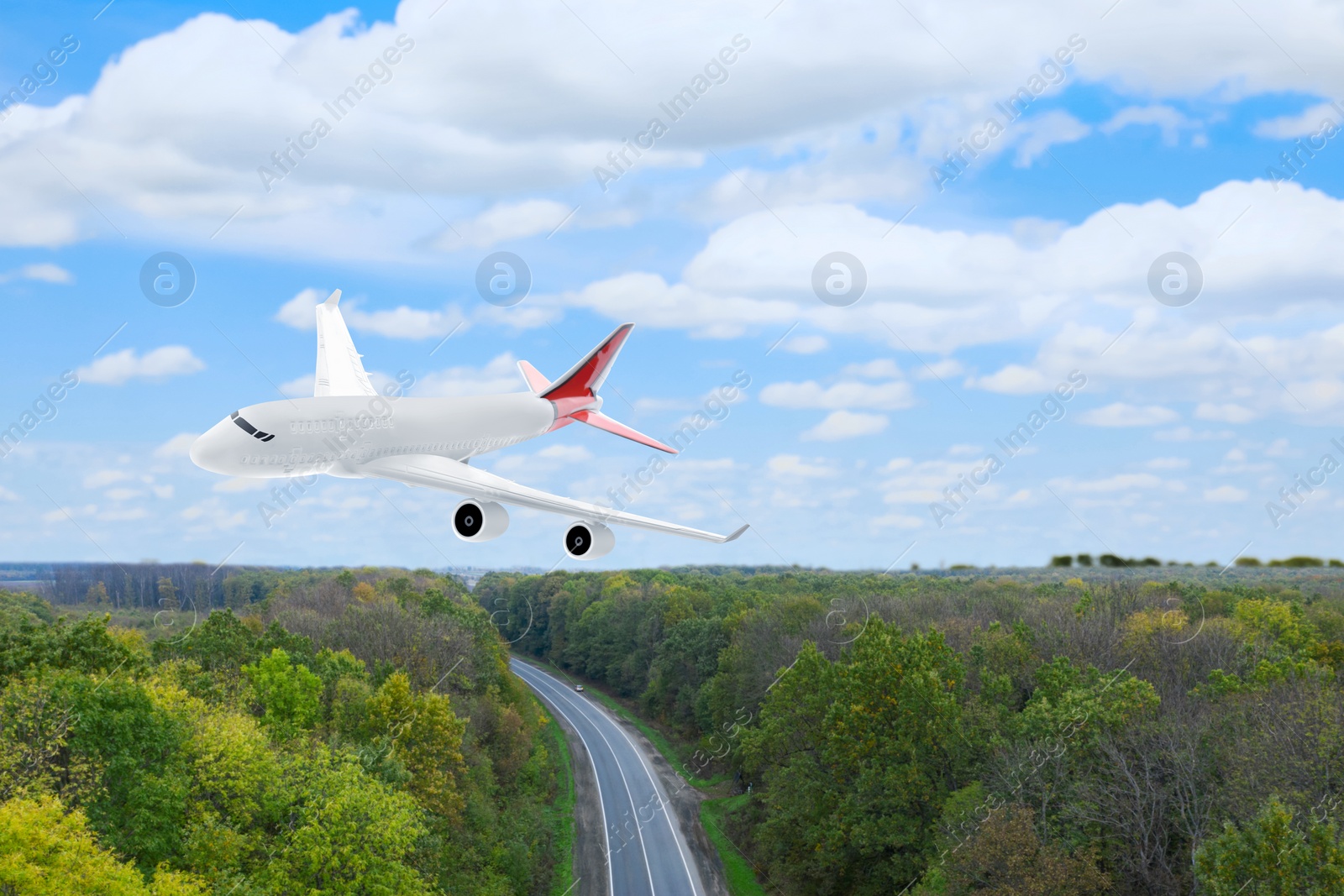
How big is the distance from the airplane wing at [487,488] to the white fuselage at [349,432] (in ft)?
0.44

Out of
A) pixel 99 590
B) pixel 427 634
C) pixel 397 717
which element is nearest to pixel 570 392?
pixel 397 717

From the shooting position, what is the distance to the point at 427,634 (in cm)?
7206

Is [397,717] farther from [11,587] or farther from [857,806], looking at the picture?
[11,587]

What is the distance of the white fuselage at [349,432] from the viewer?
37.4ft

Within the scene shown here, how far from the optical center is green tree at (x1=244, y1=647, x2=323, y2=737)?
5338 cm

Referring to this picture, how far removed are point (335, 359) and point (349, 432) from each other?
6466mm

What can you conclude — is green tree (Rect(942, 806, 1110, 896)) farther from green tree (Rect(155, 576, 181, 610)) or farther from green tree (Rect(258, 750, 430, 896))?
green tree (Rect(155, 576, 181, 610))

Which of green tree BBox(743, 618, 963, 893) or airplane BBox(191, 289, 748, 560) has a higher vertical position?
airplane BBox(191, 289, 748, 560)

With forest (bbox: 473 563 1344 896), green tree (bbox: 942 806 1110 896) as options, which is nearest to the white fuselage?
forest (bbox: 473 563 1344 896)

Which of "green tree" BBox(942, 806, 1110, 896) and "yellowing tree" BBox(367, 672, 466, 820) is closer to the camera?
"green tree" BBox(942, 806, 1110, 896)

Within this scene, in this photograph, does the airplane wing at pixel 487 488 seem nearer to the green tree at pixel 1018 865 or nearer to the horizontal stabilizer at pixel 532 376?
the horizontal stabilizer at pixel 532 376

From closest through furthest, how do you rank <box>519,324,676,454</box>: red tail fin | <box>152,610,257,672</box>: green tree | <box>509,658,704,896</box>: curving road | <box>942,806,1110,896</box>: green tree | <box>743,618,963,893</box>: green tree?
1. <box>519,324,676,454</box>: red tail fin
2. <box>942,806,1110,896</box>: green tree
3. <box>743,618,963,893</box>: green tree
4. <box>152,610,257,672</box>: green tree
5. <box>509,658,704,896</box>: curving road

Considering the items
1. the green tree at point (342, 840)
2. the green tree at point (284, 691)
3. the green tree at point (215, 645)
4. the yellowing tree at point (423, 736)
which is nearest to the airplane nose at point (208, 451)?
the green tree at point (342, 840)

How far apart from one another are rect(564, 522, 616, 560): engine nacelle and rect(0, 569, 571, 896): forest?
2474 centimetres
